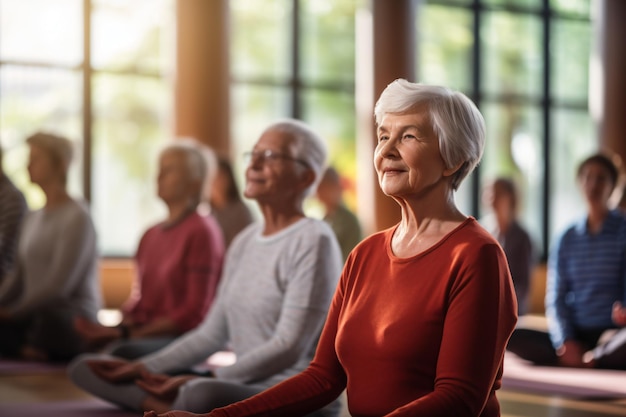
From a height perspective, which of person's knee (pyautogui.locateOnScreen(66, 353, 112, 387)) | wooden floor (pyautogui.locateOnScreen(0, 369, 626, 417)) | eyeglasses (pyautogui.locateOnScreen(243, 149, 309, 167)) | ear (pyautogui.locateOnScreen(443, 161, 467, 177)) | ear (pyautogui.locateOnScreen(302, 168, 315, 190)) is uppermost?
eyeglasses (pyautogui.locateOnScreen(243, 149, 309, 167))

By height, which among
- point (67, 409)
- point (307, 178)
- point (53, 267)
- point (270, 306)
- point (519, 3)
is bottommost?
point (67, 409)

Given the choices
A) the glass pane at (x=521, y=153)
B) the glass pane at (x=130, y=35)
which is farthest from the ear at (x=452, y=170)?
the glass pane at (x=521, y=153)

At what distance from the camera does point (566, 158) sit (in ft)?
41.5

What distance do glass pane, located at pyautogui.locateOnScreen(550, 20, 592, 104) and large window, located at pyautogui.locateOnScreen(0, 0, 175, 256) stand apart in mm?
4915

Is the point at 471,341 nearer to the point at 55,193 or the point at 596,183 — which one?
the point at 596,183

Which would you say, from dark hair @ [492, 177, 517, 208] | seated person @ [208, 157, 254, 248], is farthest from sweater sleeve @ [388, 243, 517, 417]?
dark hair @ [492, 177, 517, 208]

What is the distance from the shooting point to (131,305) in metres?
4.32

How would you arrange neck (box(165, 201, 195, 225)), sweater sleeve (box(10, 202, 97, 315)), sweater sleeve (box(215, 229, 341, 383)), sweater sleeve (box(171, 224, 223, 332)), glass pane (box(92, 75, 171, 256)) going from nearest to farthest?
sweater sleeve (box(215, 229, 341, 383)), sweater sleeve (box(171, 224, 223, 332)), neck (box(165, 201, 195, 225)), sweater sleeve (box(10, 202, 97, 315)), glass pane (box(92, 75, 171, 256))

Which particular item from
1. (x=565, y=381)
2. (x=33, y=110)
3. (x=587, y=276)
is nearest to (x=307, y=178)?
(x=565, y=381)

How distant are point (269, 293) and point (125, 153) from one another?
24.3 feet

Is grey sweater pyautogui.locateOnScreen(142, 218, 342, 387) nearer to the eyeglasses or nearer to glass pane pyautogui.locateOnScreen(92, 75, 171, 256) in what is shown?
the eyeglasses

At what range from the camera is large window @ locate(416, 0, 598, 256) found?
11852mm

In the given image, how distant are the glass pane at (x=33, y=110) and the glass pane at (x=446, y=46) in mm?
3851

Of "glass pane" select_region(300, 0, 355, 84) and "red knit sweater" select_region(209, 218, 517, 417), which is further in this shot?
"glass pane" select_region(300, 0, 355, 84)
